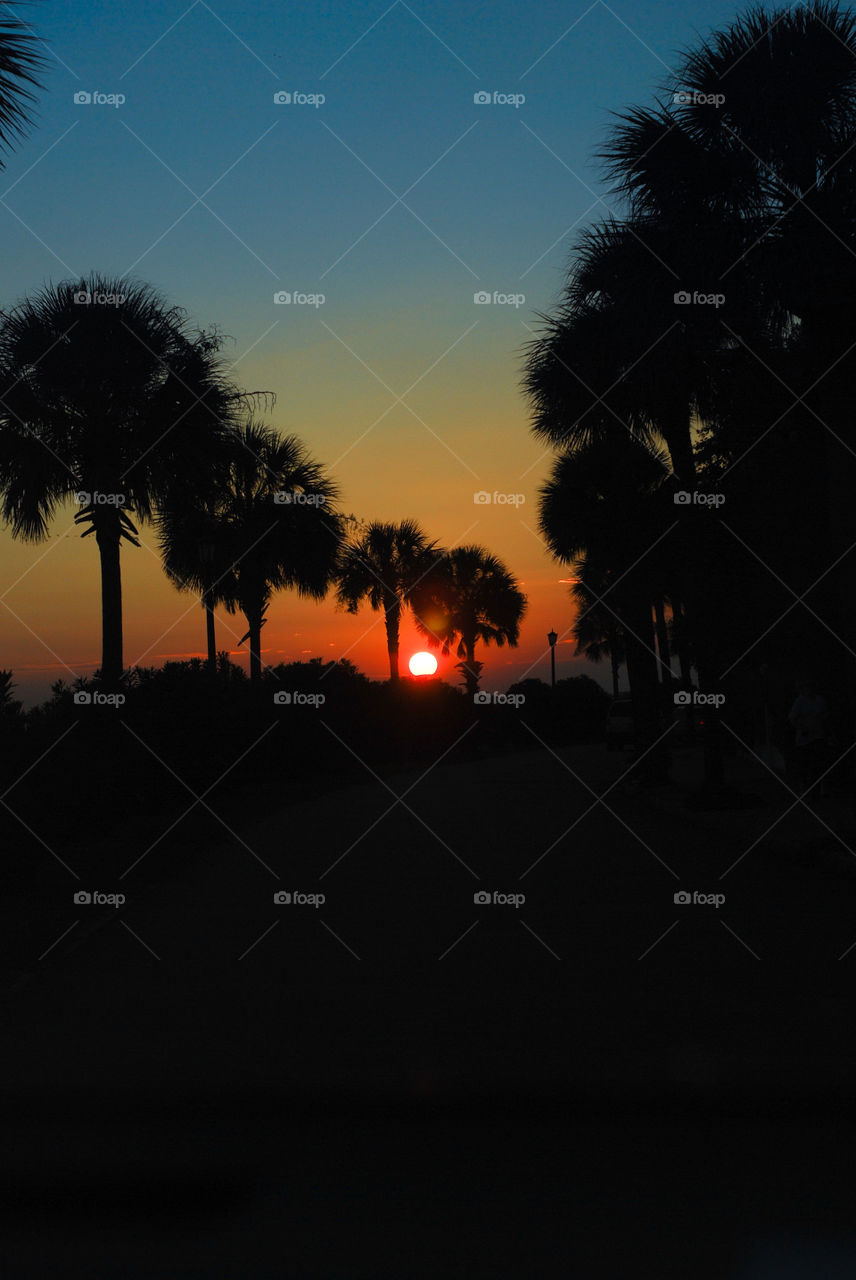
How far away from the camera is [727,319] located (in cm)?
1566

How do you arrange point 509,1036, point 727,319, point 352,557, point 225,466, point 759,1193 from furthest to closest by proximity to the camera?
point 352,557 < point 225,466 < point 727,319 < point 509,1036 < point 759,1193

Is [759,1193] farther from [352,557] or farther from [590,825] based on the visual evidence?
[352,557]

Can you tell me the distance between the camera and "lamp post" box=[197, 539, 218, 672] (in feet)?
87.5

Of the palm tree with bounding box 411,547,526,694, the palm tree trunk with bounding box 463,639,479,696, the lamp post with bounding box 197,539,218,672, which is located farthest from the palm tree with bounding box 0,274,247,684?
the palm tree with bounding box 411,547,526,694

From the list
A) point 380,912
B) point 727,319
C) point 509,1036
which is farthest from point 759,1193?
point 727,319

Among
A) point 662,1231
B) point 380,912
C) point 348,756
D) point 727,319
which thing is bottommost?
point 662,1231

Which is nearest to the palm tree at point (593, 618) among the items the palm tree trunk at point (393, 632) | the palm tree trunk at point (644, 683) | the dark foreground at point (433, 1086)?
the palm tree trunk at point (644, 683)

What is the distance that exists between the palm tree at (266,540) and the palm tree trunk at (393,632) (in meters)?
11.0

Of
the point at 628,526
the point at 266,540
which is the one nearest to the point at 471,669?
the point at 266,540

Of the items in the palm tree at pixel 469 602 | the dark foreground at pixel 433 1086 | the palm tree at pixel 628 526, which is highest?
the palm tree at pixel 469 602

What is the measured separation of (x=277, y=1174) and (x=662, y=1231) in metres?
1.42

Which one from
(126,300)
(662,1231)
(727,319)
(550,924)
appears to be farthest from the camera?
(126,300)

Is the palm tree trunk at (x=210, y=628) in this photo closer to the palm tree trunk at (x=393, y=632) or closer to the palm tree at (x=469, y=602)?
the palm tree trunk at (x=393, y=632)

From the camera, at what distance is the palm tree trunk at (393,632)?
47344 millimetres
